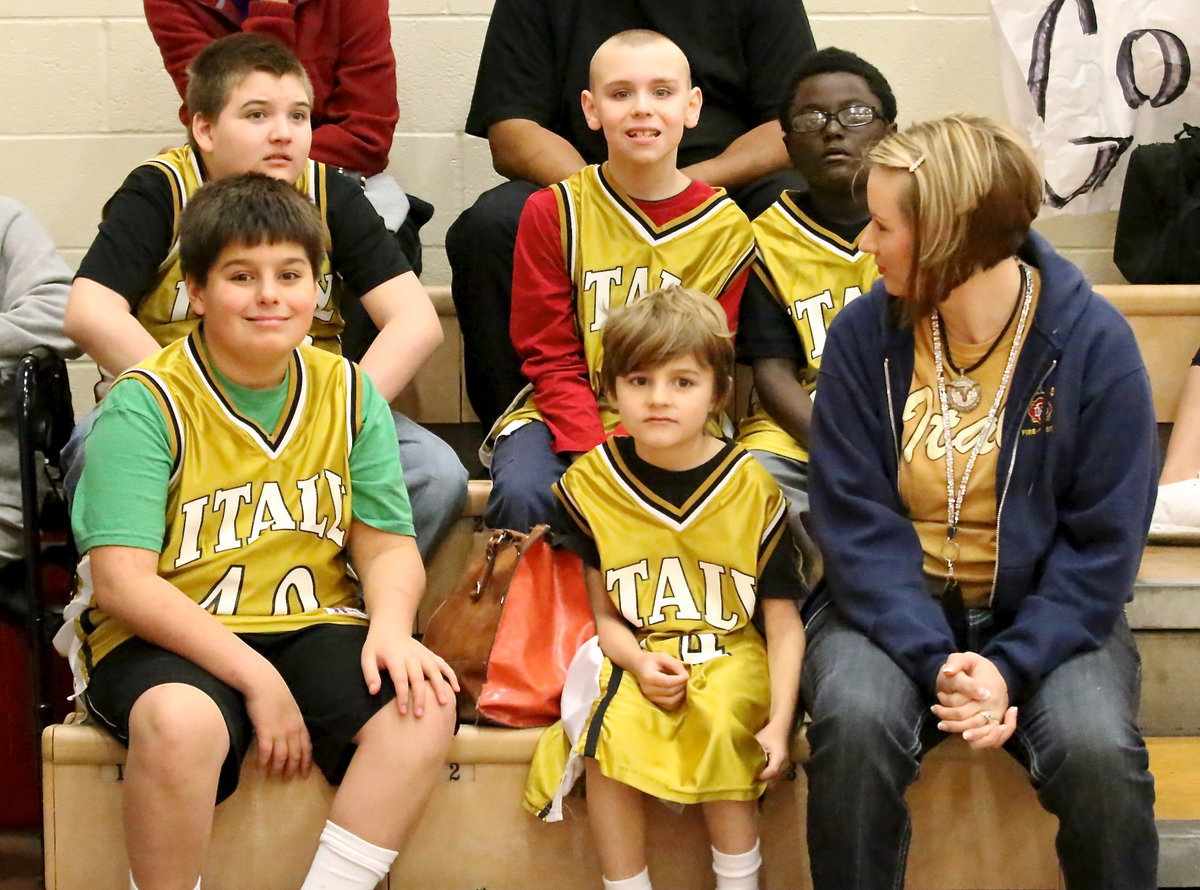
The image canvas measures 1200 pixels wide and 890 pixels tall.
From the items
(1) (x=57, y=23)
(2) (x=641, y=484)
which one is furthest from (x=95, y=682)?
(1) (x=57, y=23)

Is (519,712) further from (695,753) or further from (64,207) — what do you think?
(64,207)

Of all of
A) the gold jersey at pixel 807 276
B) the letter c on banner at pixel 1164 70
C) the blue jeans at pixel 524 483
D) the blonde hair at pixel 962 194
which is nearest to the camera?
the blonde hair at pixel 962 194

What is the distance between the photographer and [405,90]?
9.64 ft

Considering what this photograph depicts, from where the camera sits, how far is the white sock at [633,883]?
5.55 feet

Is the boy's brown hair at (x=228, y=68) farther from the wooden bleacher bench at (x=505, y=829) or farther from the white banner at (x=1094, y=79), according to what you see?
the white banner at (x=1094, y=79)

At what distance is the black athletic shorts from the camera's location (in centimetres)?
163

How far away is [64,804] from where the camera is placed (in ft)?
5.73

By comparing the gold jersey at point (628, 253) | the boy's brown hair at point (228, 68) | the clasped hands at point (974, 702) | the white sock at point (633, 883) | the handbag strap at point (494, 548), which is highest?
the boy's brown hair at point (228, 68)

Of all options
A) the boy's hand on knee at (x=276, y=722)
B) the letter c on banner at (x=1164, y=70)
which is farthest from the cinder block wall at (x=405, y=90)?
the boy's hand on knee at (x=276, y=722)

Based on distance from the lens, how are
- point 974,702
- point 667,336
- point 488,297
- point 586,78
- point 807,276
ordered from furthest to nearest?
1. point 586,78
2. point 488,297
3. point 807,276
4. point 667,336
5. point 974,702

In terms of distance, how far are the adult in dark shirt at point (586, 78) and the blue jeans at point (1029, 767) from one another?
45.6 inches

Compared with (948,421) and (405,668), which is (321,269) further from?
(948,421)

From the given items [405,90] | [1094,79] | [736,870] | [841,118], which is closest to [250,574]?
[736,870]

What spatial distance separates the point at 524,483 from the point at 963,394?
2.06ft
